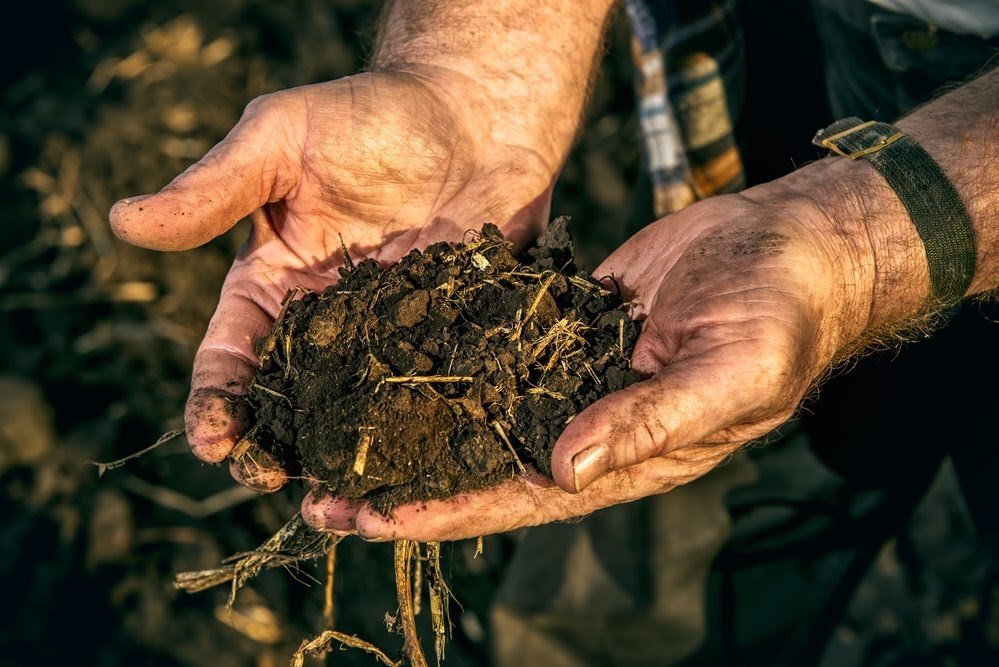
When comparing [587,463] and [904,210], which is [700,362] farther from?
[904,210]

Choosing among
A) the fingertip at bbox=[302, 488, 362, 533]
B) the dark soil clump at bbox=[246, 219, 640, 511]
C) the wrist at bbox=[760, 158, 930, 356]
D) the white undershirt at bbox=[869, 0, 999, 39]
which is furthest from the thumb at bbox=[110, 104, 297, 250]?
the white undershirt at bbox=[869, 0, 999, 39]

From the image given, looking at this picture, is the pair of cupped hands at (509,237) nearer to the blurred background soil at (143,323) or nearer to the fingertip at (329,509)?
the fingertip at (329,509)

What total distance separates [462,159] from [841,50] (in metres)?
1.54

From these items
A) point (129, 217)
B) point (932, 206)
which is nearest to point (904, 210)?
point (932, 206)

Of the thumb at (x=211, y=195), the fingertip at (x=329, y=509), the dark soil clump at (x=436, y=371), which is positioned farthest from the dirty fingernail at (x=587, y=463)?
the thumb at (x=211, y=195)

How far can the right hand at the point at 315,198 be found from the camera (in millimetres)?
2531

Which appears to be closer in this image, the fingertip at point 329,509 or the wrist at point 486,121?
the fingertip at point 329,509

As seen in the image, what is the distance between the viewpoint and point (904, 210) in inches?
100

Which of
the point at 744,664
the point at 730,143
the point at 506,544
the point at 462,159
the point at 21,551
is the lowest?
the point at 744,664

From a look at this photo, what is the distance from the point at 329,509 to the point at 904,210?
72.7 inches

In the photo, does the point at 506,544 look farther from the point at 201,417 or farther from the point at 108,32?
the point at 108,32

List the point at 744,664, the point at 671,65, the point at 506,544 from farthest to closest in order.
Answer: the point at 506,544
the point at 744,664
the point at 671,65

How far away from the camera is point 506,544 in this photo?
4.65 m

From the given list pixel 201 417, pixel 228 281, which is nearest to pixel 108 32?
pixel 228 281
